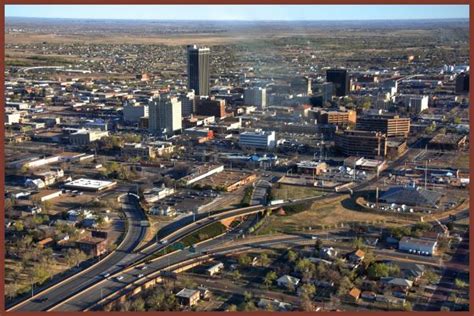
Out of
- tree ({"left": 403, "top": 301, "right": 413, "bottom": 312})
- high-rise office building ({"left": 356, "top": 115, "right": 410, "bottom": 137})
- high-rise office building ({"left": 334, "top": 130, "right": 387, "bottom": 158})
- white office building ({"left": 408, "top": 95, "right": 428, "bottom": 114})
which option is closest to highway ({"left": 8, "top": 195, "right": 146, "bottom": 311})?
tree ({"left": 403, "top": 301, "right": 413, "bottom": 312})

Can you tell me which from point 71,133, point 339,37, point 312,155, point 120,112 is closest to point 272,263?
point 312,155

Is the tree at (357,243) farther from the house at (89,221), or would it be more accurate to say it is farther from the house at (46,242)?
the house at (46,242)

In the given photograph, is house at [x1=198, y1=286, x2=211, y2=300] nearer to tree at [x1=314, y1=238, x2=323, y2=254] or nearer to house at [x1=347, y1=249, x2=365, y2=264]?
tree at [x1=314, y1=238, x2=323, y2=254]

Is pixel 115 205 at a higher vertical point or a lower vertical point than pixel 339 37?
lower

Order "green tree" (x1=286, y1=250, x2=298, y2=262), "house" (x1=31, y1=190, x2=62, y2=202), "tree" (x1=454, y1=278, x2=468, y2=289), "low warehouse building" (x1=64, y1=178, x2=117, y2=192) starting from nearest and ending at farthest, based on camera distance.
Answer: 1. "tree" (x1=454, y1=278, x2=468, y2=289)
2. "green tree" (x1=286, y1=250, x2=298, y2=262)
3. "house" (x1=31, y1=190, x2=62, y2=202)
4. "low warehouse building" (x1=64, y1=178, x2=117, y2=192)

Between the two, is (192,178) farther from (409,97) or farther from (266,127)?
(409,97)

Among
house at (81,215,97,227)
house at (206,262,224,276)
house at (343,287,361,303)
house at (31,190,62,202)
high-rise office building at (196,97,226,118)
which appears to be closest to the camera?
house at (343,287,361,303)
